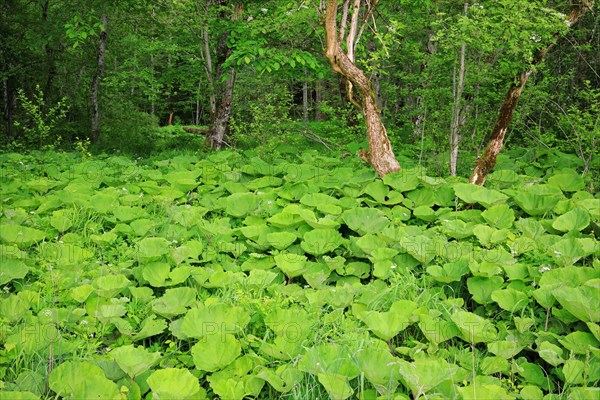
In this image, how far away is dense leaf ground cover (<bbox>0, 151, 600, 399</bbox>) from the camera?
2035mm

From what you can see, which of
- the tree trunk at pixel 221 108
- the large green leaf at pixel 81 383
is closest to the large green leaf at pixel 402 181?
the large green leaf at pixel 81 383

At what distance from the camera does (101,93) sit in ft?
38.5

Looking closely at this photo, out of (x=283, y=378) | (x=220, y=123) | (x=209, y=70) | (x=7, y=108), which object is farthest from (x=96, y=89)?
(x=283, y=378)

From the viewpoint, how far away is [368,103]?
4.89 meters

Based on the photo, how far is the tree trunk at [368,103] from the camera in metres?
4.80

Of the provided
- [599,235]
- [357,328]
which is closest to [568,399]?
[357,328]

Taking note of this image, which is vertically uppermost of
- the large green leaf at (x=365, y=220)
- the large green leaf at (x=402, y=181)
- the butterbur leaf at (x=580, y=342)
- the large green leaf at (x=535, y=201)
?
the large green leaf at (x=402, y=181)

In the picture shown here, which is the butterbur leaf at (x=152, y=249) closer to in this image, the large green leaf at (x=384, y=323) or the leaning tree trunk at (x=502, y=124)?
the large green leaf at (x=384, y=323)

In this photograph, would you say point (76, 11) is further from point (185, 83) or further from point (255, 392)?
point (255, 392)

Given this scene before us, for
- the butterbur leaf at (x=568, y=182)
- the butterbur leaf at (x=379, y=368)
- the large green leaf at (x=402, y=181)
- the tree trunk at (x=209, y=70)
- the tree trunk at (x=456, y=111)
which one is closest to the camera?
the butterbur leaf at (x=379, y=368)

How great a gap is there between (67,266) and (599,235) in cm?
358

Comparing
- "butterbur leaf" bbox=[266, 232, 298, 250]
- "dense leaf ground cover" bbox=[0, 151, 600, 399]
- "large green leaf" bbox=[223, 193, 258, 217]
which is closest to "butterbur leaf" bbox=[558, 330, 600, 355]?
"dense leaf ground cover" bbox=[0, 151, 600, 399]

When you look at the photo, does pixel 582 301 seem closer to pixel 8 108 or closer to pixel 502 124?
pixel 502 124

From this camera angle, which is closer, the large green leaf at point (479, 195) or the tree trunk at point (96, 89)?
the large green leaf at point (479, 195)
